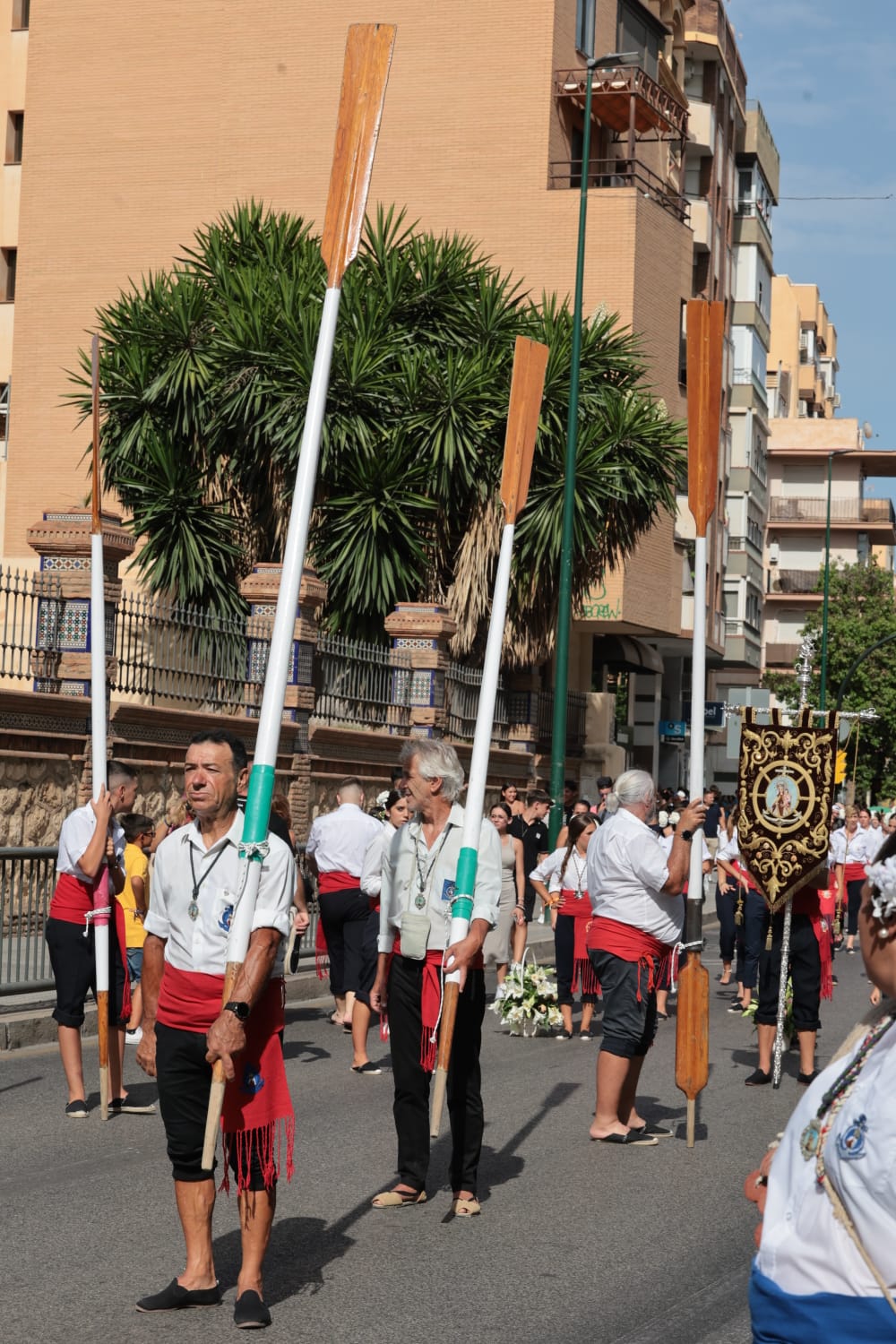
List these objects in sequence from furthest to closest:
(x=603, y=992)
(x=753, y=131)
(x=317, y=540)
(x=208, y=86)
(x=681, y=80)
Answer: (x=753, y=131) → (x=681, y=80) → (x=208, y=86) → (x=317, y=540) → (x=603, y=992)

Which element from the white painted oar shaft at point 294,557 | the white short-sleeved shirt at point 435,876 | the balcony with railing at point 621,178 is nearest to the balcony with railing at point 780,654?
the balcony with railing at point 621,178

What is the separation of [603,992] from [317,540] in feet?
A: 67.1

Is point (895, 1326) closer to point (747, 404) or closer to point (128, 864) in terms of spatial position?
point (128, 864)

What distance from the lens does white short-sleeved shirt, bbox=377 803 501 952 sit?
794cm

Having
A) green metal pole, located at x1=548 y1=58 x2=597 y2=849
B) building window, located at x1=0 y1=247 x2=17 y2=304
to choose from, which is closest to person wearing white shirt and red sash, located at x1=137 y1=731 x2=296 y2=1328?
green metal pole, located at x1=548 y1=58 x2=597 y2=849

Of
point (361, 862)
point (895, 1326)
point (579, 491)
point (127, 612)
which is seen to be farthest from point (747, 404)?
point (895, 1326)

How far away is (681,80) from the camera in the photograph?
48.8 m

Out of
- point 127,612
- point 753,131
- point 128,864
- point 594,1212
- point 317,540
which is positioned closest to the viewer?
point 594,1212

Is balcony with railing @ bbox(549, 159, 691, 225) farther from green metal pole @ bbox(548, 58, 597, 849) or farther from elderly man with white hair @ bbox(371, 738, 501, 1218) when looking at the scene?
elderly man with white hair @ bbox(371, 738, 501, 1218)

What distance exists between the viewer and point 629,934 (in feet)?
32.3

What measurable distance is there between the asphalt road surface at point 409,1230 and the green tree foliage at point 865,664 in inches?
2309

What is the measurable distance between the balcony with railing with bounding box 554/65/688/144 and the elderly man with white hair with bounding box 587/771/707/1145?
31000 millimetres

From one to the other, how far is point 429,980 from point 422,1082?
43cm

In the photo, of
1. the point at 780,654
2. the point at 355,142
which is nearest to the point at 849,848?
the point at 355,142
